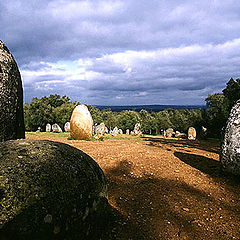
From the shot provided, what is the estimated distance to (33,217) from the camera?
1.71 metres

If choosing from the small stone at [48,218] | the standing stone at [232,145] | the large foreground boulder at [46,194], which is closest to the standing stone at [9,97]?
the large foreground boulder at [46,194]

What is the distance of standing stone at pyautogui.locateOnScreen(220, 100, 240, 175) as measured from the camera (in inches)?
203

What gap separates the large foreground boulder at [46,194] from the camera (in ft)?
5.51

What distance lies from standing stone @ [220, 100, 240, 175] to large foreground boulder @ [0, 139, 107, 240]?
4.44m

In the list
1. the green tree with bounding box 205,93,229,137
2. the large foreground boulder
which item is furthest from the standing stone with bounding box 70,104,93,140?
the green tree with bounding box 205,93,229,137

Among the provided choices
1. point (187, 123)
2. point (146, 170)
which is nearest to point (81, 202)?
point (146, 170)

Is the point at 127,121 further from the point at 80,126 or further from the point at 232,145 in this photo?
the point at 232,145

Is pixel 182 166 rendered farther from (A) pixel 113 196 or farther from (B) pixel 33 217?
(B) pixel 33 217

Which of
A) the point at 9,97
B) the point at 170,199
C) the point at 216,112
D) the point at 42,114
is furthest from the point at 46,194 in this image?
the point at 42,114

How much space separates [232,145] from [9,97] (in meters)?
5.80

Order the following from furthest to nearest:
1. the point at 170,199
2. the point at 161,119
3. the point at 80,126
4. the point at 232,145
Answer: the point at 161,119 < the point at 80,126 < the point at 232,145 < the point at 170,199

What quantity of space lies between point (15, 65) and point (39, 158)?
8.59 feet

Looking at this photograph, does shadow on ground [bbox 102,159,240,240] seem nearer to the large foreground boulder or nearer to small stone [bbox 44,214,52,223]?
the large foreground boulder

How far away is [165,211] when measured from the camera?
11.7 ft
